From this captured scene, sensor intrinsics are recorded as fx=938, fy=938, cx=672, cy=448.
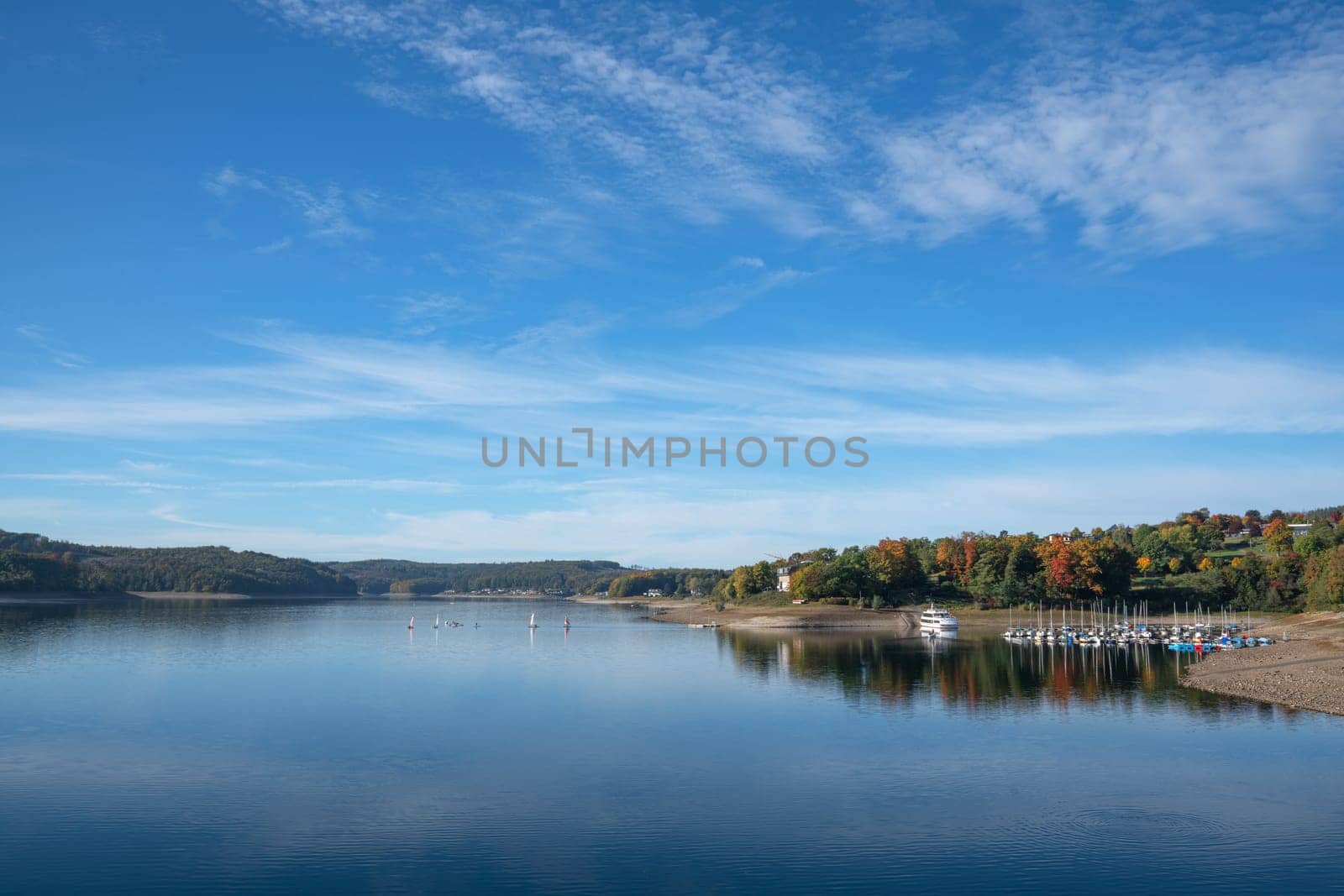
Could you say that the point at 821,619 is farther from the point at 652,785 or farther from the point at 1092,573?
the point at 652,785

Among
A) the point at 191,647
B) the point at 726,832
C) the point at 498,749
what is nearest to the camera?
the point at 726,832

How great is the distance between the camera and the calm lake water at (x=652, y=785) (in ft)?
76.1

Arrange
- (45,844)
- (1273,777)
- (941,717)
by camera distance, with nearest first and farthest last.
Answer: (45,844) → (1273,777) → (941,717)

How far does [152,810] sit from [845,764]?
76.0 feet

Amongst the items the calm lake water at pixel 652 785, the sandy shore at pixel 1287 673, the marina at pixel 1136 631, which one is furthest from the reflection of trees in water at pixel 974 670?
the marina at pixel 1136 631

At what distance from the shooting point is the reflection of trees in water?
5569 cm

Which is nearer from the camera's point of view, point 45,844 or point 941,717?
point 45,844

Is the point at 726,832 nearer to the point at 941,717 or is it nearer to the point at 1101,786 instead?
the point at 1101,786

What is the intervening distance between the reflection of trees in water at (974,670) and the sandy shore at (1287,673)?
97.4 inches

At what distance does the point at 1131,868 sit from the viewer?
77.2 ft

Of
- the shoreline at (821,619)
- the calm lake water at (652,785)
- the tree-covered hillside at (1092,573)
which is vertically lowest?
the shoreline at (821,619)

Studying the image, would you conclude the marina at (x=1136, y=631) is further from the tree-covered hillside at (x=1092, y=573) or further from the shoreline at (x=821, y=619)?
the shoreline at (x=821, y=619)

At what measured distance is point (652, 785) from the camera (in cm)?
3166

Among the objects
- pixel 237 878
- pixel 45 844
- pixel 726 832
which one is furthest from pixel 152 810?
pixel 726 832
